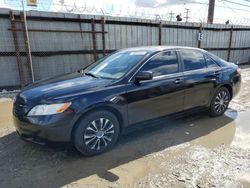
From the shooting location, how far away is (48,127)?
2.90 m

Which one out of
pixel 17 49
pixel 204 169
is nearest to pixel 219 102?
pixel 204 169

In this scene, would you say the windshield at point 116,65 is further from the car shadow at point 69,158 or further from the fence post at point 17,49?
the fence post at point 17,49

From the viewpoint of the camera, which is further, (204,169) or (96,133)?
(96,133)

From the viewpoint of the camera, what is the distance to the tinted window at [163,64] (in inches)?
149

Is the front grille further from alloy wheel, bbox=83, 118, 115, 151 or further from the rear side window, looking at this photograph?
the rear side window

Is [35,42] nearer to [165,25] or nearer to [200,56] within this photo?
[200,56]

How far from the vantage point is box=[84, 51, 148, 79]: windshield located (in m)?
3.66

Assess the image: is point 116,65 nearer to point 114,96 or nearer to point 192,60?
point 114,96

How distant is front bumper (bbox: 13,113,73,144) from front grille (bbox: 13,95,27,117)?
3.7 inches

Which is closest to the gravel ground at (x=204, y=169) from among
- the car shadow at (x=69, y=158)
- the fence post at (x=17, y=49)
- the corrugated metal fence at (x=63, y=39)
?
the car shadow at (x=69, y=158)

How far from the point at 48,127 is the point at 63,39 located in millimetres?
5426

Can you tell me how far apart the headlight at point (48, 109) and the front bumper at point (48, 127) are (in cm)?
5

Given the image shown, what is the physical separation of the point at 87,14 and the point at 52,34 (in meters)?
1.50

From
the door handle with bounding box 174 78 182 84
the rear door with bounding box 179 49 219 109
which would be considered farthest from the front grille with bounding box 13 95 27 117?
the rear door with bounding box 179 49 219 109
